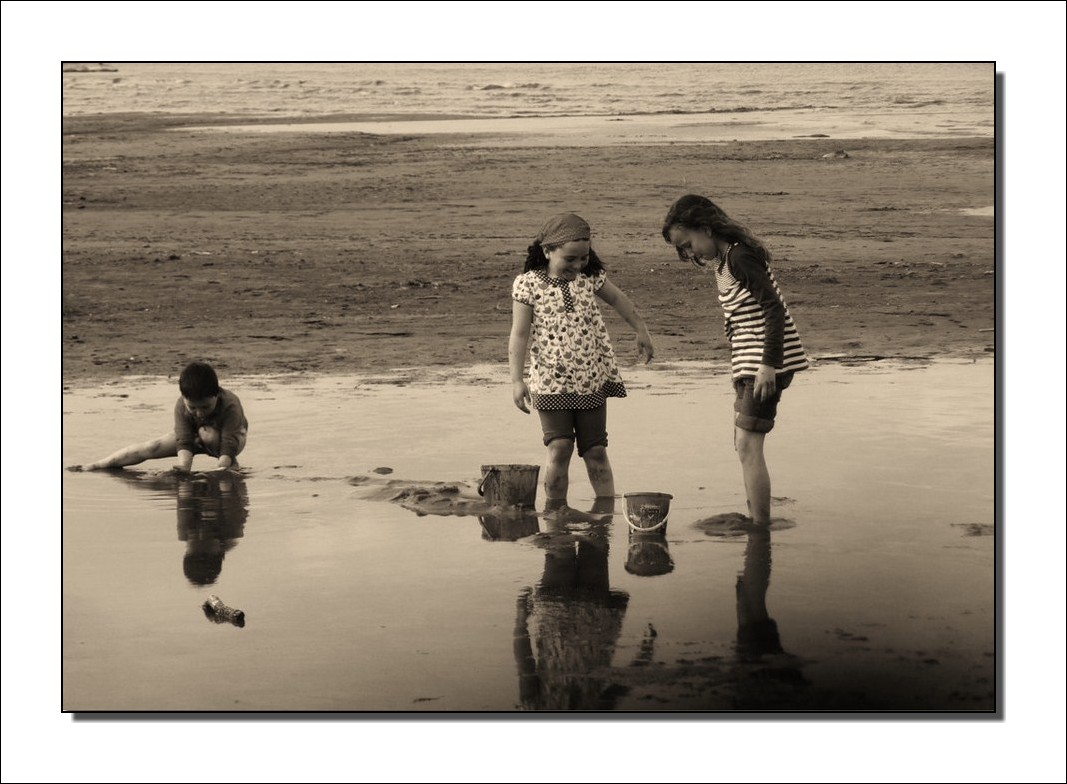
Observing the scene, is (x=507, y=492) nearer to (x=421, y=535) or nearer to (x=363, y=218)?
(x=421, y=535)

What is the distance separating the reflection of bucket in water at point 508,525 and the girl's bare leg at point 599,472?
25 cm

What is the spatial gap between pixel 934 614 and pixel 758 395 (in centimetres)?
93

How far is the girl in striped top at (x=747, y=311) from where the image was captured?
5.81 metres

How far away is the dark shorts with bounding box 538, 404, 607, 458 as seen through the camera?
633 cm

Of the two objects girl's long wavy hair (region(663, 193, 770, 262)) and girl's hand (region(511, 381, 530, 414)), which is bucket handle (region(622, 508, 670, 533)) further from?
girl's long wavy hair (region(663, 193, 770, 262))

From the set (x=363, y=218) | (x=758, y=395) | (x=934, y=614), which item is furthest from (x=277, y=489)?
(x=363, y=218)

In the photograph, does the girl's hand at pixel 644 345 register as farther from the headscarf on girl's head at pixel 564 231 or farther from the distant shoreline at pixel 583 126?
the distant shoreline at pixel 583 126

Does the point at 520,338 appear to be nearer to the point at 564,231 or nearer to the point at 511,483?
the point at 564,231

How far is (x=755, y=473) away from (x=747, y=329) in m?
0.51

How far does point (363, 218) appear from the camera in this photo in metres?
11.3

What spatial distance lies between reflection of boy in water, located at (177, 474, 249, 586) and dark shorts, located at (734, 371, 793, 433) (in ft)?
5.93

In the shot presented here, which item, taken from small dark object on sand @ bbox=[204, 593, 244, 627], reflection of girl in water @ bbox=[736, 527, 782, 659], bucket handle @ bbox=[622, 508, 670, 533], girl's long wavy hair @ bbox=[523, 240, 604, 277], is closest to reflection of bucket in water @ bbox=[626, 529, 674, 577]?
bucket handle @ bbox=[622, 508, 670, 533]

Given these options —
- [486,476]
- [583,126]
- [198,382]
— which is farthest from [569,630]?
[583,126]

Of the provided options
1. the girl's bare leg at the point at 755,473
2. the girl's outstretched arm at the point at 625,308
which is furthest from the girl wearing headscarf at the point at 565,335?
the girl's bare leg at the point at 755,473
